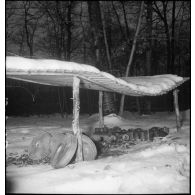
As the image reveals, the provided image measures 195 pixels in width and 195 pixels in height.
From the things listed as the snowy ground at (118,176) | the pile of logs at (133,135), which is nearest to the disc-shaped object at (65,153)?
the snowy ground at (118,176)

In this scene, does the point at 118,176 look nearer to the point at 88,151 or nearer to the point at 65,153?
the point at 65,153

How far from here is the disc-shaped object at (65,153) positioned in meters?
5.91

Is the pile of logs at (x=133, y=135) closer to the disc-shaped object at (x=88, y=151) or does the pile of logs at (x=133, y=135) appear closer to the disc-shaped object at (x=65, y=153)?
the disc-shaped object at (x=88, y=151)

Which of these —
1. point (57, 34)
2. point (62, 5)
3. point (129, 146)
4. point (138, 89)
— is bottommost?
point (129, 146)

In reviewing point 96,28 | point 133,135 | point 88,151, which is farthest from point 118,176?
point 96,28

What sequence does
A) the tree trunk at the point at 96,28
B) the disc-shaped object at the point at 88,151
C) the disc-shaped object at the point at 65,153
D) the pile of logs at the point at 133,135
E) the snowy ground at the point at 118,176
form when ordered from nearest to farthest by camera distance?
the snowy ground at the point at 118,176, the disc-shaped object at the point at 65,153, the disc-shaped object at the point at 88,151, the pile of logs at the point at 133,135, the tree trunk at the point at 96,28

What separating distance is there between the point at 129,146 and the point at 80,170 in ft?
12.3

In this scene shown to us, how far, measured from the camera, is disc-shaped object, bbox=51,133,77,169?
19.4ft

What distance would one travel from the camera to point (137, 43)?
1645 centimetres

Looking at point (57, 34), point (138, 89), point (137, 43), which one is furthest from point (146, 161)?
point (57, 34)

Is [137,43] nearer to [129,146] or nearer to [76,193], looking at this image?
[129,146]

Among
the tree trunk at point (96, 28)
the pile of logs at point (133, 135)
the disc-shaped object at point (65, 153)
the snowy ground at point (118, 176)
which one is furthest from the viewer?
the tree trunk at point (96, 28)

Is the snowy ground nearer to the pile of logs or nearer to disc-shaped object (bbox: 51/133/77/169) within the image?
disc-shaped object (bbox: 51/133/77/169)

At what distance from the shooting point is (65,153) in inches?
237
